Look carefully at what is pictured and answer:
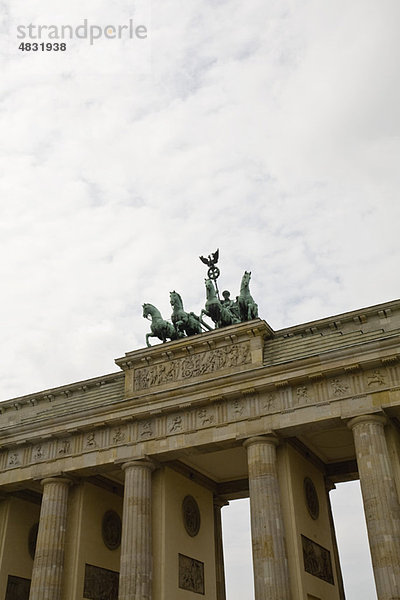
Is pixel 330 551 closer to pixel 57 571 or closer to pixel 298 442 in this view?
pixel 298 442

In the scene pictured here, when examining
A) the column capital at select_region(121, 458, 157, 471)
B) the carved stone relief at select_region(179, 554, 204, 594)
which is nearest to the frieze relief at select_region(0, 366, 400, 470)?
the column capital at select_region(121, 458, 157, 471)

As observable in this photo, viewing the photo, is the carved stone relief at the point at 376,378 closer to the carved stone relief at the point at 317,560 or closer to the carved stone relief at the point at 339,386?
the carved stone relief at the point at 339,386

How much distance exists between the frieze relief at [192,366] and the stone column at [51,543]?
5.07 m

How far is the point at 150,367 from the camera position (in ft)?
90.4

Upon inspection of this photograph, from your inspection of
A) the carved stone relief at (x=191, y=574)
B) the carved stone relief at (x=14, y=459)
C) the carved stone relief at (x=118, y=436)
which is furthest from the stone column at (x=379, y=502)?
the carved stone relief at (x=14, y=459)

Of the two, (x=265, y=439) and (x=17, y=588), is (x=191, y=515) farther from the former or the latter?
(x=17, y=588)

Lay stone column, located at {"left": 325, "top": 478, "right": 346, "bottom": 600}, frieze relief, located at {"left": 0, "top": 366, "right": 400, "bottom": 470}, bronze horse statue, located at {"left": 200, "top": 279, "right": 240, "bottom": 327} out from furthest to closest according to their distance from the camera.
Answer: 1. bronze horse statue, located at {"left": 200, "top": 279, "right": 240, "bottom": 327}
2. stone column, located at {"left": 325, "top": 478, "right": 346, "bottom": 600}
3. frieze relief, located at {"left": 0, "top": 366, "right": 400, "bottom": 470}

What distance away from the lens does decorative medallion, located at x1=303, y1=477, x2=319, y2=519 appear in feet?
82.0

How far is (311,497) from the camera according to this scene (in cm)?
2547

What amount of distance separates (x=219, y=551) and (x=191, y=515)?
3165 mm

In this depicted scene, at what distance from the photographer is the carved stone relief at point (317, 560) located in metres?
22.8

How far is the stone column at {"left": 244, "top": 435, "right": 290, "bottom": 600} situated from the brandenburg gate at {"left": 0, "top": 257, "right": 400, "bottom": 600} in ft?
0.15

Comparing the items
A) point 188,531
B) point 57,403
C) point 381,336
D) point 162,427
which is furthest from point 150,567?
point 381,336

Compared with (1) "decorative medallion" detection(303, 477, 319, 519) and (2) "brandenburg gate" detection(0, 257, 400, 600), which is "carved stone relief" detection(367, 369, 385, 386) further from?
(1) "decorative medallion" detection(303, 477, 319, 519)
